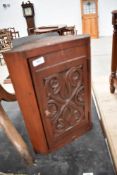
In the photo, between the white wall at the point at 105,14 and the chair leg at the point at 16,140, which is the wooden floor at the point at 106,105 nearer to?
the chair leg at the point at 16,140

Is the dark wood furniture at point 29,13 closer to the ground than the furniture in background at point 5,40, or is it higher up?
higher up

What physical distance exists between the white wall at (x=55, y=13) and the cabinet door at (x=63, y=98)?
6.83m

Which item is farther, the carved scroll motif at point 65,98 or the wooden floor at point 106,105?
the wooden floor at point 106,105

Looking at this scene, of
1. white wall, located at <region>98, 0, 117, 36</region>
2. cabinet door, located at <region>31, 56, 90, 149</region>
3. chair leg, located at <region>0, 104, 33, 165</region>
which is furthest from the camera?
white wall, located at <region>98, 0, 117, 36</region>

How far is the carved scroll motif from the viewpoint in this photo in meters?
1.30

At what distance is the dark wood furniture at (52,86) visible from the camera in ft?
3.75

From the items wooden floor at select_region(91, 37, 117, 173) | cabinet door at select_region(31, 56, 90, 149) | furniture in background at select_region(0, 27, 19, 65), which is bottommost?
wooden floor at select_region(91, 37, 117, 173)

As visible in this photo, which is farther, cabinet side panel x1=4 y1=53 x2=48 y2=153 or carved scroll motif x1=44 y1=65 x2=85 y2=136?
carved scroll motif x1=44 y1=65 x2=85 y2=136

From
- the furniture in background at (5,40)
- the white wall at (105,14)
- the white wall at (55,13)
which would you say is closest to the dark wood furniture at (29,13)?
the white wall at (55,13)

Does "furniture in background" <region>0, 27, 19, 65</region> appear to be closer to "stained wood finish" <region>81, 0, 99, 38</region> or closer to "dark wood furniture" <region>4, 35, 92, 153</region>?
"dark wood furniture" <region>4, 35, 92, 153</region>

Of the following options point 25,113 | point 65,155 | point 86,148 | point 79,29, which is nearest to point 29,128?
point 25,113

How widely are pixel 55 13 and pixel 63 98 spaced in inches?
280

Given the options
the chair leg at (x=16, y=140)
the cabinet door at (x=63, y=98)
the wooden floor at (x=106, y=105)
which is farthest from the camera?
the wooden floor at (x=106, y=105)

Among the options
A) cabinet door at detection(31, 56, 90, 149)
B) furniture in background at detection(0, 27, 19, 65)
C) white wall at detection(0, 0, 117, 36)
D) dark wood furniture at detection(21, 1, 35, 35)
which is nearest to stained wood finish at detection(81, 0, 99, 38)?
white wall at detection(0, 0, 117, 36)
